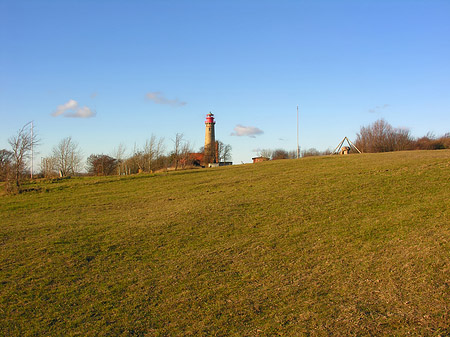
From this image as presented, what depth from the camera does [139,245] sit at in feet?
33.7

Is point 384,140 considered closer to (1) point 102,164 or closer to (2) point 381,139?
A: (2) point 381,139

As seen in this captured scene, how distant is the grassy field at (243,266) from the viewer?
5.77 meters

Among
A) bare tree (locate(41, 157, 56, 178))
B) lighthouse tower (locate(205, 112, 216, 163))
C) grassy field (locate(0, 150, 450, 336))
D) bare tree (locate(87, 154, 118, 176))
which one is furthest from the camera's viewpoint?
lighthouse tower (locate(205, 112, 216, 163))

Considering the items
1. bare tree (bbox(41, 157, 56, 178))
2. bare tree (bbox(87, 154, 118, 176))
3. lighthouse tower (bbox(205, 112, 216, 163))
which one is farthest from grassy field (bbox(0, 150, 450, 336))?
lighthouse tower (bbox(205, 112, 216, 163))

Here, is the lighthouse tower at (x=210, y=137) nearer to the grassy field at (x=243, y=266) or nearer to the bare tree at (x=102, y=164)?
the bare tree at (x=102, y=164)

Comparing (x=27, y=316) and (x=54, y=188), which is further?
(x=54, y=188)

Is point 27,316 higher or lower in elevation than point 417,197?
lower

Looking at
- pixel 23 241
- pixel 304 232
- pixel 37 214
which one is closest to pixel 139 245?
pixel 23 241

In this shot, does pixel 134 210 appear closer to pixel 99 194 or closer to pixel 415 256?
pixel 99 194

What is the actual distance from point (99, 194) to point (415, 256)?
17.8 meters

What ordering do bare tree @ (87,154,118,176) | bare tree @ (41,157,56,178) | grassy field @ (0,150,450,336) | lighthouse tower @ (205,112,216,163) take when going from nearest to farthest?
grassy field @ (0,150,450,336)
bare tree @ (41,157,56,178)
bare tree @ (87,154,118,176)
lighthouse tower @ (205,112,216,163)

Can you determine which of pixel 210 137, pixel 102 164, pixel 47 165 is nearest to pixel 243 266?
pixel 47 165

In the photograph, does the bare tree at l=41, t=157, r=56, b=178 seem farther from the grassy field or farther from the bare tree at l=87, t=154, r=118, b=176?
the grassy field

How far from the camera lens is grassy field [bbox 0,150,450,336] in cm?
577
